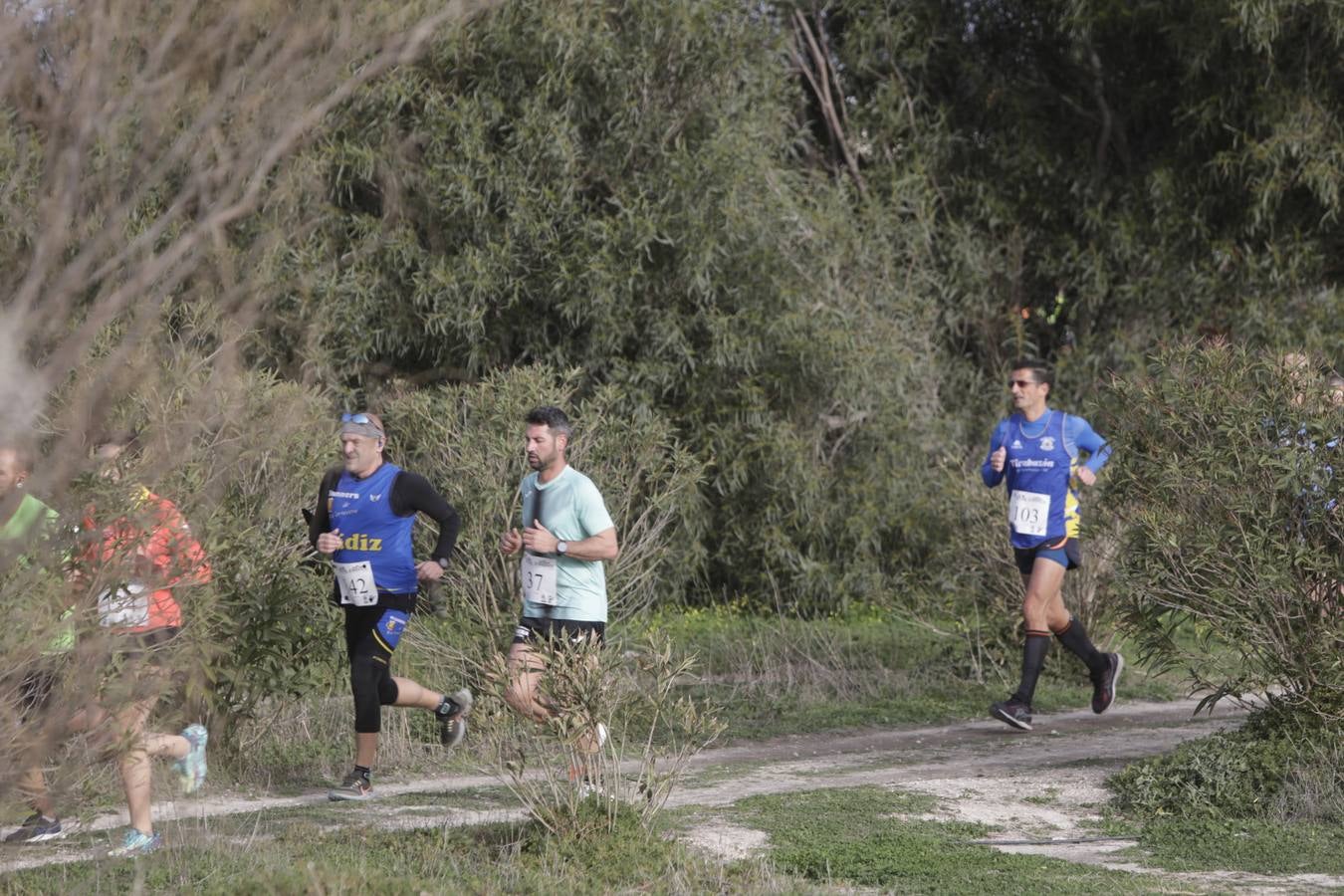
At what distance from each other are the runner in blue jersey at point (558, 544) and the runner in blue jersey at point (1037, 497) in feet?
9.90

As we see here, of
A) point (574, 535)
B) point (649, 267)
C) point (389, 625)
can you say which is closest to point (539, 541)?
point (574, 535)

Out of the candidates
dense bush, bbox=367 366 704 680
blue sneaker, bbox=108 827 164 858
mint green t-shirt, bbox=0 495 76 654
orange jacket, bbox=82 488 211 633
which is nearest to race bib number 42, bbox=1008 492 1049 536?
dense bush, bbox=367 366 704 680

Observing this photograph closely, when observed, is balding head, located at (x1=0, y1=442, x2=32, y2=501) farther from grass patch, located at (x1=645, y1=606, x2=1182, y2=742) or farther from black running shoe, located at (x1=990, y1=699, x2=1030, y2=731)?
black running shoe, located at (x1=990, y1=699, x2=1030, y2=731)

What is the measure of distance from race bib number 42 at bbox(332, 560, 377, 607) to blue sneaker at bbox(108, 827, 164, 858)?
A: 61.9 inches

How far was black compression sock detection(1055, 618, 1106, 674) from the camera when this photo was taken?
9836mm

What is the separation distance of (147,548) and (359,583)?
2982 mm

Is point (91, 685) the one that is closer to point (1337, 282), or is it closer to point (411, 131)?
point (411, 131)

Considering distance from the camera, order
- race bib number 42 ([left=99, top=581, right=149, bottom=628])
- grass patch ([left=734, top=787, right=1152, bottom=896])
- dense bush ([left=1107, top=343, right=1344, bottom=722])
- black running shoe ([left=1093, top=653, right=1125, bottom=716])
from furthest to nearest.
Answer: black running shoe ([left=1093, top=653, right=1125, bottom=716]) < dense bush ([left=1107, top=343, right=1344, bottom=722]) < grass patch ([left=734, top=787, right=1152, bottom=896]) < race bib number 42 ([left=99, top=581, right=149, bottom=628])

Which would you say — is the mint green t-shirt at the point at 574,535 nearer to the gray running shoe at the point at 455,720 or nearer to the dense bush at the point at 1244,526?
the gray running shoe at the point at 455,720

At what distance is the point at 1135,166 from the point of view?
16.7m

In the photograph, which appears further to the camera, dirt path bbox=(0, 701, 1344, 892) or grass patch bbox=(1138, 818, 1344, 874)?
dirt path bbox=(0, 701, 1344, 892)

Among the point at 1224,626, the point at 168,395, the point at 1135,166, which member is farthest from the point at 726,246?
the point at 168,395

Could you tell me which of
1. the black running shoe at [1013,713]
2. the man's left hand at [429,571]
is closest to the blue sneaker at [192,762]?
the man's left hand at [429,571]

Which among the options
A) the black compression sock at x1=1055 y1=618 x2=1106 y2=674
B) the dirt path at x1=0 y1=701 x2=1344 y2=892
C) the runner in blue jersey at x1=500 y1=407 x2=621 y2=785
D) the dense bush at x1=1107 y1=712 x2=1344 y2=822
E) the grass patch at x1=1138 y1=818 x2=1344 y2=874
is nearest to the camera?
the grass patch at x1=1138 y1=818 x2=1344 y2=874
